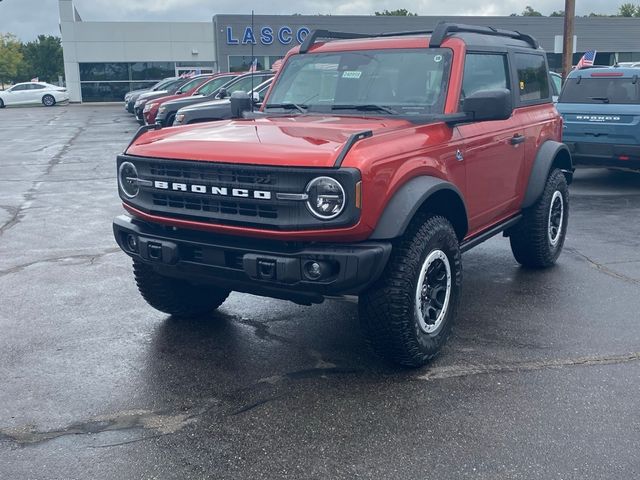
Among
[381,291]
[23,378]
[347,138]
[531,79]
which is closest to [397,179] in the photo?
[347,138]

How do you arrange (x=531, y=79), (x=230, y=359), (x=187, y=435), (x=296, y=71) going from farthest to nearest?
1. (x=531, y=79)
2. (x=296, y=71)
3. (x=230, y=359)
4. (x=187, y=435)

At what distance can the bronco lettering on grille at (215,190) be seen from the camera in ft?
13.5

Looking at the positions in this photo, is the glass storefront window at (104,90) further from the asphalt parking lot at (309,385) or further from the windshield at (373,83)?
the windshield at (373,83)

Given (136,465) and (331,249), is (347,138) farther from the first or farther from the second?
(136,465)

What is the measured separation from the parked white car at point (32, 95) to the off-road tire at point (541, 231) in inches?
1693

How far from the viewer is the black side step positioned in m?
5.33

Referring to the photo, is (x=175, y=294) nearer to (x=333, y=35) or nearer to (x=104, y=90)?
(x=333, y=35)

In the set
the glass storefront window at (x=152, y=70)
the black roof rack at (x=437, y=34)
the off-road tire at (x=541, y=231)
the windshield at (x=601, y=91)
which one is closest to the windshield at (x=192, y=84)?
the windshield at (x=601, y=91)

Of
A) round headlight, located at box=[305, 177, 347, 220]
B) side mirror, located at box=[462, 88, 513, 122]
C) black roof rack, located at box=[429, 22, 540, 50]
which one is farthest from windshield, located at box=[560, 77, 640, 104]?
round headlight, located at box=[305, 177, 347, 220]

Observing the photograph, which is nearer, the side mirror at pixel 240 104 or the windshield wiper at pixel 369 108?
the windshield wiper at pixel 369 108

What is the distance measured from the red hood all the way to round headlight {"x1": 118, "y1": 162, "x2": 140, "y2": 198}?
0.32 ft

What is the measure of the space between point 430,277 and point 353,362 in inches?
28.6

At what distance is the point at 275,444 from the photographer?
3668 millimetres

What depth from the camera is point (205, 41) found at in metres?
49.0
